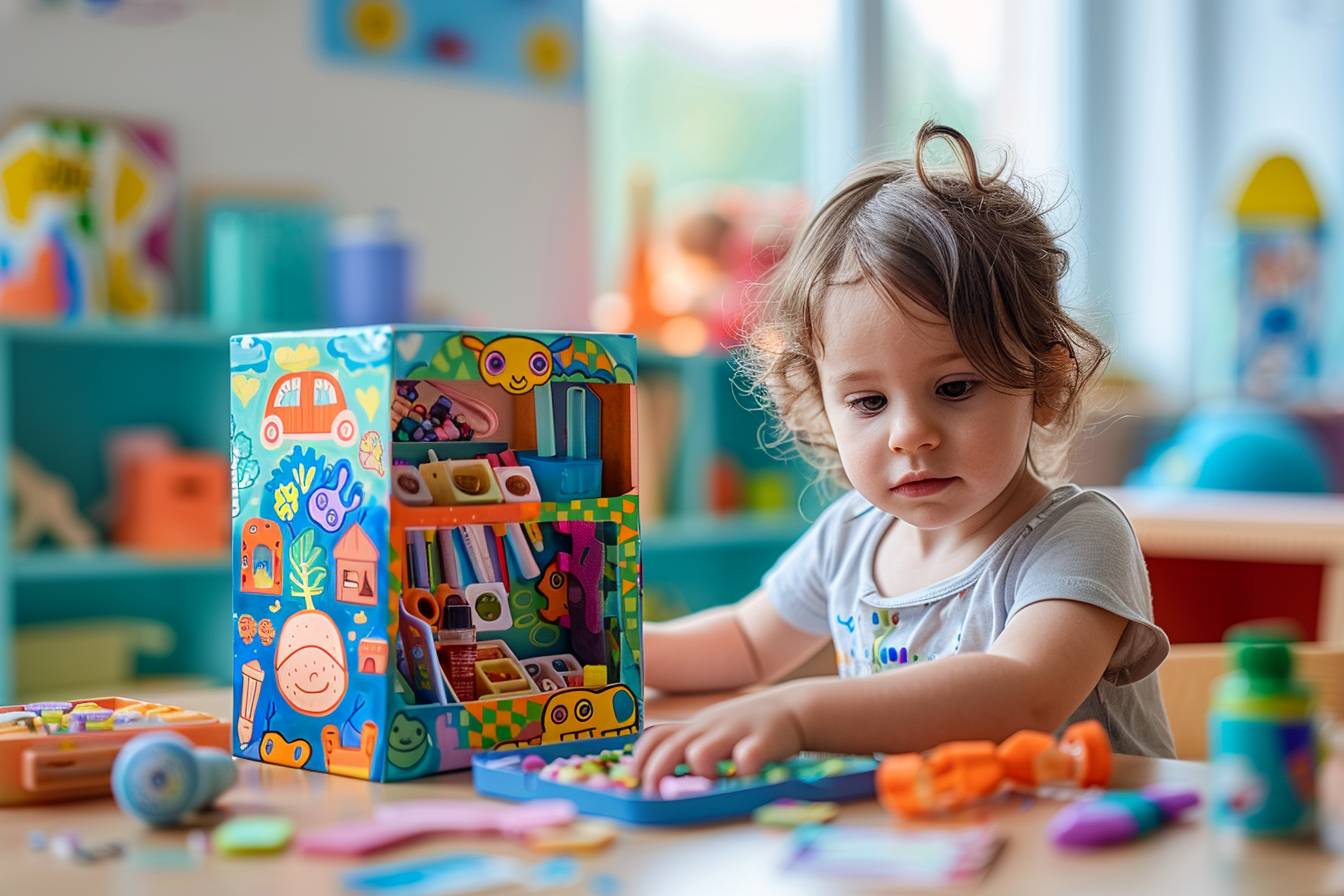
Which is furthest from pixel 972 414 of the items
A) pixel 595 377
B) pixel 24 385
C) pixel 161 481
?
pixel 24 385

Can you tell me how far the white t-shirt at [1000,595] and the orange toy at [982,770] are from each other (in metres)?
0.19

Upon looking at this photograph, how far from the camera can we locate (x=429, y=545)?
92 centimetres

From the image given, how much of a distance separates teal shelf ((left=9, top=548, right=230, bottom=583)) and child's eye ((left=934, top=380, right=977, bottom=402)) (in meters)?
1.96

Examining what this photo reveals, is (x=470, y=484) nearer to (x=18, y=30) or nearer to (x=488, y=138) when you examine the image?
(x=18, y=30)

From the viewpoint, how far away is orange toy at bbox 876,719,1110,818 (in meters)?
0.75

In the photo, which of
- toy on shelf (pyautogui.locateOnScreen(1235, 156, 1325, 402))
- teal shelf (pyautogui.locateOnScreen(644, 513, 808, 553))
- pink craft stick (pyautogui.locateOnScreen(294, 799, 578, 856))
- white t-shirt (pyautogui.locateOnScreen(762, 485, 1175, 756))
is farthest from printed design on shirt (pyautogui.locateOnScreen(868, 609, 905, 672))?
toy on shelf (pyautogui.locateOnScreen(1235, 156, 1325, 402))

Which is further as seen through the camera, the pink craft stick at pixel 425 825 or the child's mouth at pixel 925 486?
the child's mouth at pixel 925 486

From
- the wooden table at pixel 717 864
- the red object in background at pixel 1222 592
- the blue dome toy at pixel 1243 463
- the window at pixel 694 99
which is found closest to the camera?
the wooden table at pixel 717 864

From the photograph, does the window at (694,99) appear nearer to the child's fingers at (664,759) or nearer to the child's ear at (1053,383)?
the child's ear at (1053,383)

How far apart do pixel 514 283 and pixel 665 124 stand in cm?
62

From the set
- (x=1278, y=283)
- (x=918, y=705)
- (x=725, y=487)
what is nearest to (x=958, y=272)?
(x=918, y=705)

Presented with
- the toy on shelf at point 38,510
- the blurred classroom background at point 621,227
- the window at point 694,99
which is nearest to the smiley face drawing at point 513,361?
the blurred classroom background at point 621,227

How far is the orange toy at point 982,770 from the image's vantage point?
0.75m

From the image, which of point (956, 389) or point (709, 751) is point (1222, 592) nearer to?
point (956, 389)
